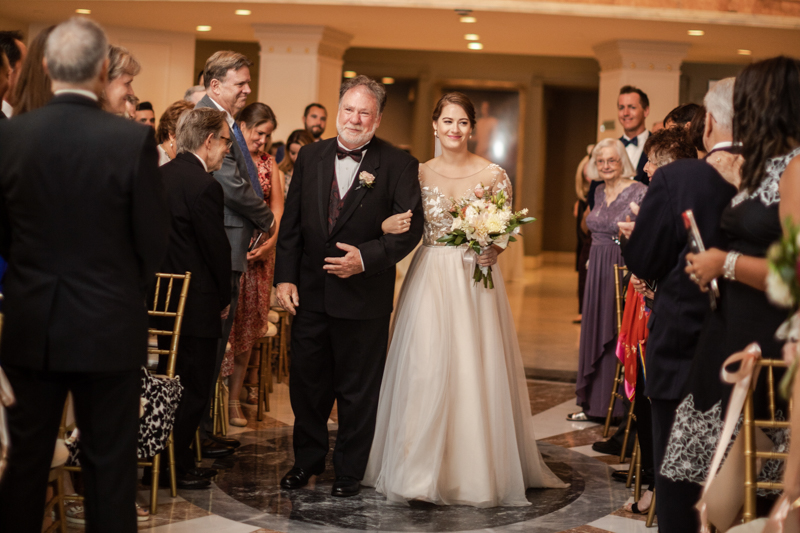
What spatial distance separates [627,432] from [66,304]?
10.6 ft

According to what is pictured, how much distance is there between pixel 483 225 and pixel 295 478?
1.53 meters

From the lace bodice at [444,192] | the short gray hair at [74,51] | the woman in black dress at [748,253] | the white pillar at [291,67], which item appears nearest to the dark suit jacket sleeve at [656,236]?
the woman in black dress at [748,253]

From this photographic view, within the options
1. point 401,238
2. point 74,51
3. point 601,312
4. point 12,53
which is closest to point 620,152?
point 601,312

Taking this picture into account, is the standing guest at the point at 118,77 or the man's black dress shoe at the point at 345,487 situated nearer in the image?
the standing guest at the point at 118,77

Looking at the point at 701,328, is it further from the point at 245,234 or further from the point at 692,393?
the point at 245,234

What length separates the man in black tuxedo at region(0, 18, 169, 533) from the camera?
234 cm

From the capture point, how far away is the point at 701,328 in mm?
2658

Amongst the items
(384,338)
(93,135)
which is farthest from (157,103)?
(93,135)

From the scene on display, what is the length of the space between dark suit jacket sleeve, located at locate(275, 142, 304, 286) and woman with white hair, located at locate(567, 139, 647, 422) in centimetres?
225

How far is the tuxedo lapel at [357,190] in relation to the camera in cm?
399

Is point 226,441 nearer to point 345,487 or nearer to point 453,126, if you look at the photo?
point 345,487

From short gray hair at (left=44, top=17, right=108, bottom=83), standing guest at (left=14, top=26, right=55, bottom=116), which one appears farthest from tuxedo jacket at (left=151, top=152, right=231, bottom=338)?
short gray hair at (left=44, top=17, right=108, bottom=83)

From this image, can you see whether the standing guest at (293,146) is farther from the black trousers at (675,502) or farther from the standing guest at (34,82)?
the black trousers at (675,502)

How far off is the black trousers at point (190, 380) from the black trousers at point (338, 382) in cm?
41
